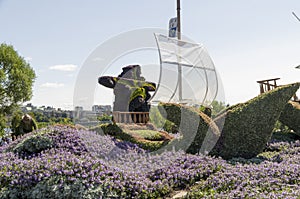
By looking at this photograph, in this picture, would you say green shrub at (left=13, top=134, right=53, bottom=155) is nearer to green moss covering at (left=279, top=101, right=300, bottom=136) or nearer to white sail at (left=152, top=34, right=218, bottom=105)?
white sail at (left=152, top=34, right=218, bottom=105)

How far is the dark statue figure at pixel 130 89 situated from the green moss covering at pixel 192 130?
6.06 meters

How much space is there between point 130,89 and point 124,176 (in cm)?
1024

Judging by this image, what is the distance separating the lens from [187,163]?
25.6ft

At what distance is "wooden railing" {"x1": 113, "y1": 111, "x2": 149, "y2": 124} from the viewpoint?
13.1 meters

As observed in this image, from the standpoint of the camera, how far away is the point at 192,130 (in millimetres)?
9586

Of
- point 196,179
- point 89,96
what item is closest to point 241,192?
point 196,179

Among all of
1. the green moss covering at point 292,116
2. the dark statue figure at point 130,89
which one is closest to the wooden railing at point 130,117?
the dark statue figure at point 130,89

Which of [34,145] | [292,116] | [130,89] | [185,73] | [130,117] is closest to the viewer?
[34,145]

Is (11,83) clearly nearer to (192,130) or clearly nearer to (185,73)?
(185,73)

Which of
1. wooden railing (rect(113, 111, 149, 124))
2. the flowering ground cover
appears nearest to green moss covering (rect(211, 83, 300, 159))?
the flowering ground cover

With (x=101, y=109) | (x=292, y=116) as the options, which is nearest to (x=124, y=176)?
(x=101, y=109)

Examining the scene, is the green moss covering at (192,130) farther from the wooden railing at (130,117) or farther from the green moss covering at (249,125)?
the wooden railing at (130,117)

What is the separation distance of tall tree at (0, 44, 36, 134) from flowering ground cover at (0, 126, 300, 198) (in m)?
18.2

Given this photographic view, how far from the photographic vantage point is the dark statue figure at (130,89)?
15750 mm
